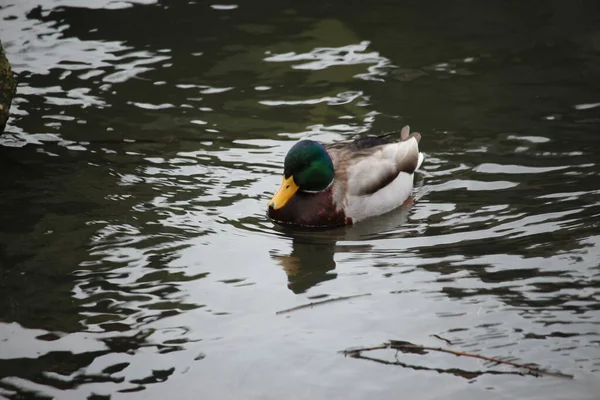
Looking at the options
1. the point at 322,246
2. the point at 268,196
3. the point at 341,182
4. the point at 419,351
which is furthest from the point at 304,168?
the point at 419,351

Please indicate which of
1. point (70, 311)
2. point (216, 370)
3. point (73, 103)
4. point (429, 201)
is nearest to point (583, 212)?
point (429, 201)

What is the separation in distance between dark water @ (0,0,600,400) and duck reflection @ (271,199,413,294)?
0.03 meters

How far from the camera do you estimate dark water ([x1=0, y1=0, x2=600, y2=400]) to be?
511 centimetres

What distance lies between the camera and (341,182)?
7590mm

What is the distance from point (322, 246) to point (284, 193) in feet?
2.07

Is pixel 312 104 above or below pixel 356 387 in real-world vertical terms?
above

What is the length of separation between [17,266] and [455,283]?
3058mm

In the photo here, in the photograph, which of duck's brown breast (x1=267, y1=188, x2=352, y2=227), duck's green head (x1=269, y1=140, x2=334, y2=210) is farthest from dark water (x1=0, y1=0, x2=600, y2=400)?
duck's green head (x1=269, y1=140, x2=334, y2=210)

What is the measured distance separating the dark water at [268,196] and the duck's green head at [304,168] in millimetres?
366

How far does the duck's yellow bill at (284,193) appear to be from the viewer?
726 cm

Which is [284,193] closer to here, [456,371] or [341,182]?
[341,182]

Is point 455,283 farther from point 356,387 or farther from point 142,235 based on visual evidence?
point 142,235

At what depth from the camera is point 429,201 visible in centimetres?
768

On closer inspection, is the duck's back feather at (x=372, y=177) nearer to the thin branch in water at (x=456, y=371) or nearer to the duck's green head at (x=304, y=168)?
the duck's green head at (x=304, y=168)
